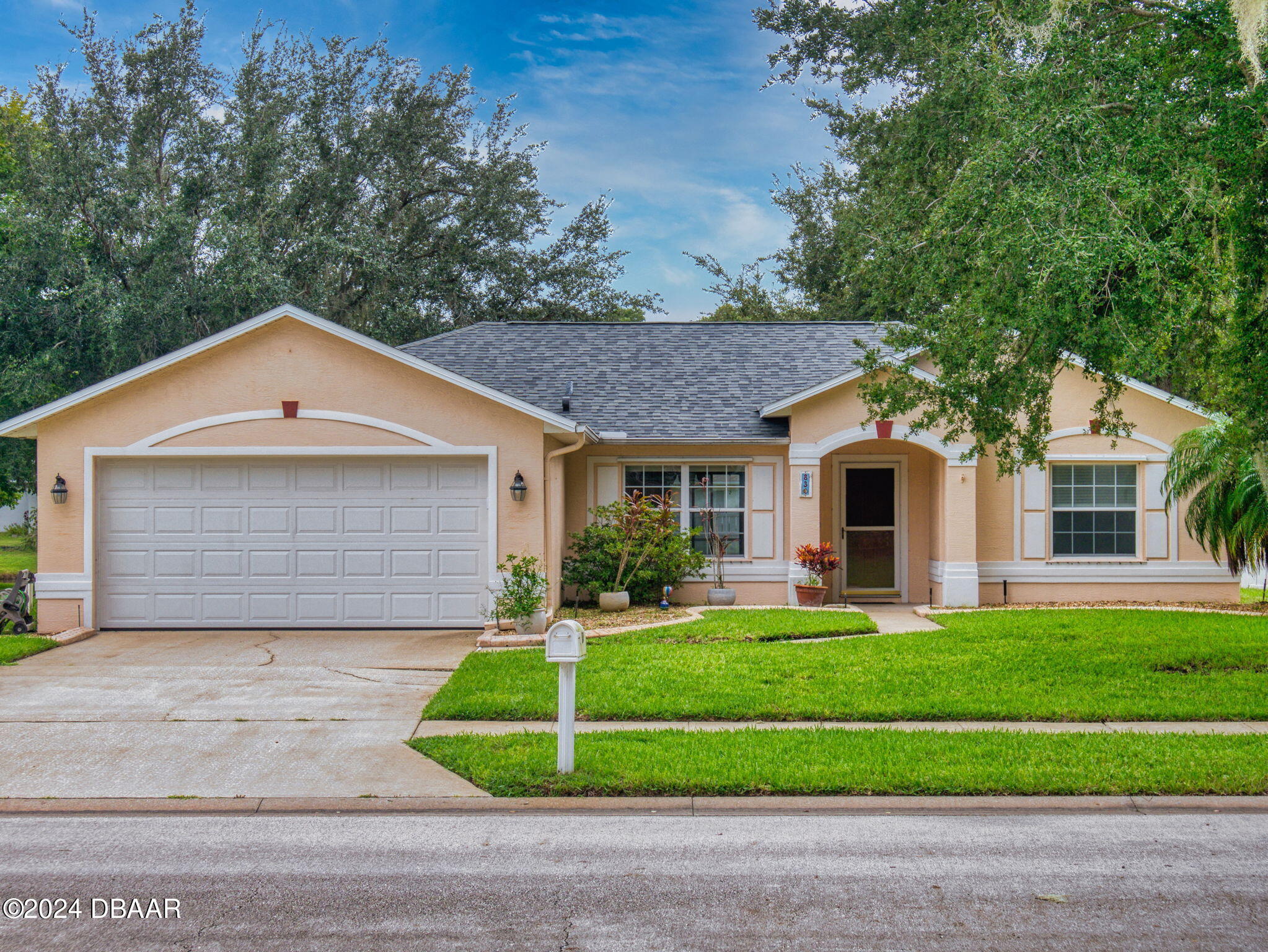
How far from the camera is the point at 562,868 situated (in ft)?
16.9

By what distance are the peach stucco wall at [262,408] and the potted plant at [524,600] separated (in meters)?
0.44

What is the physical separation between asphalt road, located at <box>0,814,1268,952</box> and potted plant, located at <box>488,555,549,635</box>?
18.8 feet

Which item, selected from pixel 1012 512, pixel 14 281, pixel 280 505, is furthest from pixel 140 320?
pixel 1012 512

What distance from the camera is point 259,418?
483 inches

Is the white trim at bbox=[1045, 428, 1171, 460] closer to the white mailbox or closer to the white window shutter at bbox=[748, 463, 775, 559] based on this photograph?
the white window shutter at bbox=[748, 463, 775, 559]

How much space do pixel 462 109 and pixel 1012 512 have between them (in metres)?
20.4

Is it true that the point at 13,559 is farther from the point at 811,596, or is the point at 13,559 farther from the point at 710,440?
the point at 811,596

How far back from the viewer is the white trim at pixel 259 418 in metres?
12.2

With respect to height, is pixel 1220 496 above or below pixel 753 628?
above

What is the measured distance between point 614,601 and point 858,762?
24.1ft

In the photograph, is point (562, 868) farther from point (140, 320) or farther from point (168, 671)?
point (140, 320)

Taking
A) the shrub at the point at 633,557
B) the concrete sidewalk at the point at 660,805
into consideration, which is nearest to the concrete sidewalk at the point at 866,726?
the concrete sidewalk at the point at 660,805

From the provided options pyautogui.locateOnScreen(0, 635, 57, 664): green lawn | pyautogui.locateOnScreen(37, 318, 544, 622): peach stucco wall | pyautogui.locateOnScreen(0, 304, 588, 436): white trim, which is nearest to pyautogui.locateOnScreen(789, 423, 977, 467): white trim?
pyautogui.locateOnScreen(0, 304, 588, 436): white trim

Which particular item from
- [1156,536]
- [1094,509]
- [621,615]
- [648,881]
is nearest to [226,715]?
[648,881]
